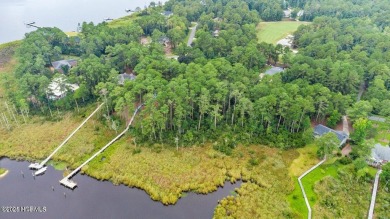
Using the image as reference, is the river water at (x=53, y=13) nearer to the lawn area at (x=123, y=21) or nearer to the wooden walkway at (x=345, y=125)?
the lawn area at (x=123, y=21)

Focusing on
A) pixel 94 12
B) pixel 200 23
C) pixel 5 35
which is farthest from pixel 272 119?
pixel 94 12

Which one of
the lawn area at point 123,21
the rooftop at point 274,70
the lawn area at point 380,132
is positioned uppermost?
the lawn area at point 123,21

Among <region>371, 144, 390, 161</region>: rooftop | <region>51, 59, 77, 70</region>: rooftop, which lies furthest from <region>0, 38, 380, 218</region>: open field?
<region>51, 59, 77, 70</region>: rooftop

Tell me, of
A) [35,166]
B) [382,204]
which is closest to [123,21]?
[35,166]

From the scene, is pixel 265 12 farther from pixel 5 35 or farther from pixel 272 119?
pixel 5 35

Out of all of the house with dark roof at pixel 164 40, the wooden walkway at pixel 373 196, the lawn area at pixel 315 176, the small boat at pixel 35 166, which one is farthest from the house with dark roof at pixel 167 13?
the wooden walkway at pixel 373 196

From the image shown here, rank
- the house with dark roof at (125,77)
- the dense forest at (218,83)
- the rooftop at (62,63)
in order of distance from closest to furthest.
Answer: the dense forest at (218,83), the house with dark roof at (125,77), the rooftop at (62,63)

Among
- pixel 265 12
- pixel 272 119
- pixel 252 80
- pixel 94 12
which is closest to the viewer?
pixel 272 119
